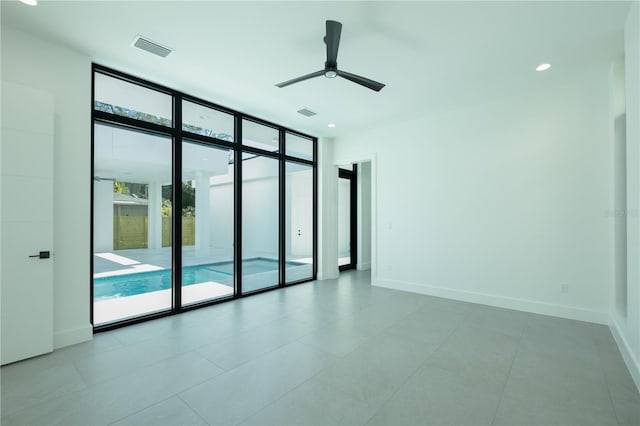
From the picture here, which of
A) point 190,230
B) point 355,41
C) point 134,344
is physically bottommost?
point 134,344

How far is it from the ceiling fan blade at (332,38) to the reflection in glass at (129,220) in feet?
8.71

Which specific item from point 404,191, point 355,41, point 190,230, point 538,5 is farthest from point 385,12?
point 190,230

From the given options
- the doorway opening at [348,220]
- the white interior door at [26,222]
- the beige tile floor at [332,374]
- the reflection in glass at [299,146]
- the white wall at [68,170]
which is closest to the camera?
the beige tile floor at [332,374]

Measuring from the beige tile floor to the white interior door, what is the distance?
0.31m

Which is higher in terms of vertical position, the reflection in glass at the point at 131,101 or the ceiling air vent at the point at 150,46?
the ceiling air vent at the point at 150,46

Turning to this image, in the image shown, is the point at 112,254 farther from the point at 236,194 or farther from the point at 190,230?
the point at 236,194

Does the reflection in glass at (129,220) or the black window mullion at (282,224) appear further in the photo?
the black window mullion at (282,224)

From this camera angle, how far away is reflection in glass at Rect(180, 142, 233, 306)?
166 inches

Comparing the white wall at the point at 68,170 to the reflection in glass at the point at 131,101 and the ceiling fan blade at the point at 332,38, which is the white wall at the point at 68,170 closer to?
the reflection in glass at the point at 131,101

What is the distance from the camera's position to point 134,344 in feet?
9.96

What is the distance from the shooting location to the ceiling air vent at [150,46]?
2.88 m

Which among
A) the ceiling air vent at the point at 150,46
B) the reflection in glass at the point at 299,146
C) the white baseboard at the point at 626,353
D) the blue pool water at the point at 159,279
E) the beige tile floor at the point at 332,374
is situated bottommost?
the beige tile floor at the point at 332,374

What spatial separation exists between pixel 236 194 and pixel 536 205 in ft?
15.1

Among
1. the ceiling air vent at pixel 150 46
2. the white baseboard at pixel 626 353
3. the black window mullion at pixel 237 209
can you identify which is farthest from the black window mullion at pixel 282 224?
the white baseboard at pixel 626 353
